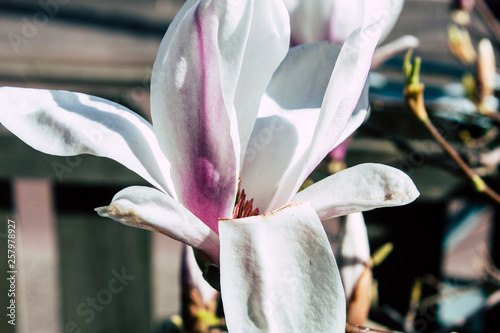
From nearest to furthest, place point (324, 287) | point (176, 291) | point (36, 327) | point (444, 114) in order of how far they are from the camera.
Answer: point (324, 287)
point (444, 114)
point (36, 327)
point (176, 291)

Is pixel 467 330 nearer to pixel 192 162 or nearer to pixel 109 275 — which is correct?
pixel 109 275

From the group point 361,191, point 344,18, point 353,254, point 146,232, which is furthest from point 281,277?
point 146,232

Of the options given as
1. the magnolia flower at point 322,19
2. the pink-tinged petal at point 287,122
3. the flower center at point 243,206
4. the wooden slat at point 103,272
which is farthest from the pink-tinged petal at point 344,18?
the wooden slat at point 103,272

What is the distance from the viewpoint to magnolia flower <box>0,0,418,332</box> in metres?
0.31

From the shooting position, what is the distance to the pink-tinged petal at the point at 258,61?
38 cm

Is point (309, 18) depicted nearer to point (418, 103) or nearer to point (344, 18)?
point (344, 18)

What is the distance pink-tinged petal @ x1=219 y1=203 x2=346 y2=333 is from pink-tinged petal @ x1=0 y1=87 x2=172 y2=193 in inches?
3.1

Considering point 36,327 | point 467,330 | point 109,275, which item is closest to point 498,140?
point 467,330

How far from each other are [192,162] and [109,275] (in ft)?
2.60

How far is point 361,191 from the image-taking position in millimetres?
343

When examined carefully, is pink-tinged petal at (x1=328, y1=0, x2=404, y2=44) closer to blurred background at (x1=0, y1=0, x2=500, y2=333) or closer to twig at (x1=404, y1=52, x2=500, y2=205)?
twig at (x1=404, y1=52, x2=500, y2=205)

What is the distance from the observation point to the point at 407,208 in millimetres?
1071

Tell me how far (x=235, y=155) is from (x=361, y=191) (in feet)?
Result: 0.27

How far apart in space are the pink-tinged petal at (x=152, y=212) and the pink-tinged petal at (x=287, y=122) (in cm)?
8
